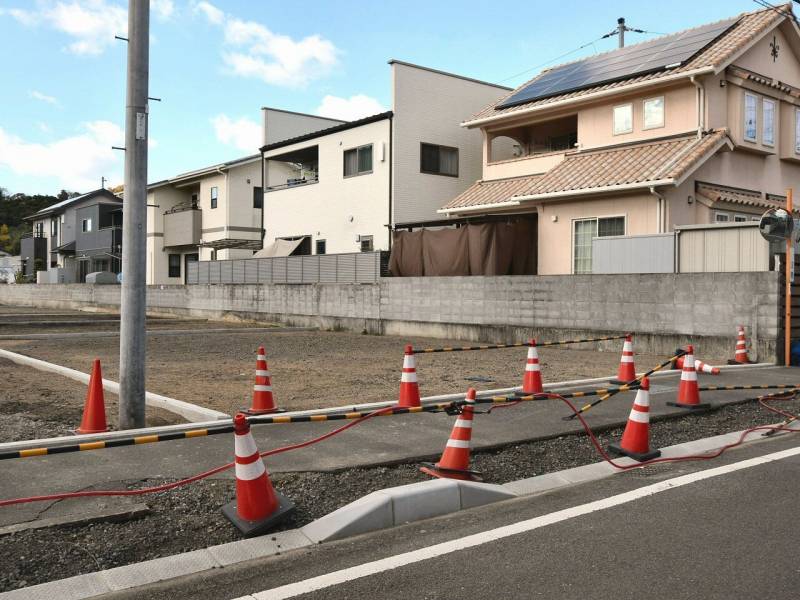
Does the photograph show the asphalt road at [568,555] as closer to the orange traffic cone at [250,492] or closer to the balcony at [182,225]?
the orange traffic cone at [250,492]

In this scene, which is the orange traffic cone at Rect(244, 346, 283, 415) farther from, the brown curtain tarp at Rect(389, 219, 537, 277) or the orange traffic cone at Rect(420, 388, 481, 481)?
the brown curtain tarp at Rect(389, 219, 537, 277)

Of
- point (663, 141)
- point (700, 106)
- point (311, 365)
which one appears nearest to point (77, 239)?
point (311, 365)

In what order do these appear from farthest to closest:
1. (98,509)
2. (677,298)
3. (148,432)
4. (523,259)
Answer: (523,259)
(677,298)
(148,432)
(98,509)

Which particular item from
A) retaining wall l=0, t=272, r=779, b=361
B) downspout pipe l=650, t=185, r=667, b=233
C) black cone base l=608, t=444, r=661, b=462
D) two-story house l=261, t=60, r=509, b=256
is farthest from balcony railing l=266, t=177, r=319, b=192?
black cone base l=608, t=444, r=661, b=462

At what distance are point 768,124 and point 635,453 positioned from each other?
18.3 metres

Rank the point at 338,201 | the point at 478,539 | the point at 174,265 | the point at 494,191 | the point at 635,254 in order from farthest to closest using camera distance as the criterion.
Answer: the point at 174,265 → the point at 338,201 → the point at 494,191 → the point at 635,254 → the point at 478,539

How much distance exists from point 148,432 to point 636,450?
4.57m

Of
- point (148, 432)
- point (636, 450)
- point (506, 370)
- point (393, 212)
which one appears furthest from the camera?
point (393, 212)

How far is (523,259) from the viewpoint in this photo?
2155 centimetres

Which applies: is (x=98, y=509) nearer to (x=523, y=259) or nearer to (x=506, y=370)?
(x=506, y=370)

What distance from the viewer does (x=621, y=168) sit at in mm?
19328

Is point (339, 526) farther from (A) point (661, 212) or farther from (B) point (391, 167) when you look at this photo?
(B) point (391, 167)

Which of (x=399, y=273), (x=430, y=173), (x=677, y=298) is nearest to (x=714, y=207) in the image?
(x=677, y=298)

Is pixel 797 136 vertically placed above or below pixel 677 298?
above
